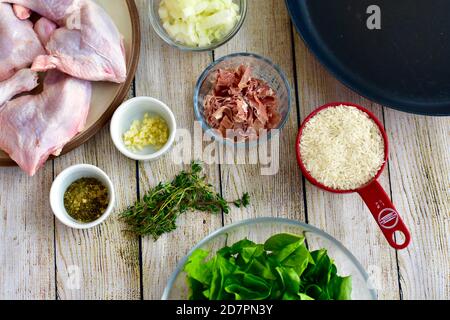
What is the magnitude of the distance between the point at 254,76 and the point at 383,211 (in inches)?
20.1

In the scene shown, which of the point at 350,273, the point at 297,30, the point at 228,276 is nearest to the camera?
the point at 228,276

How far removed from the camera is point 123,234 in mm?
1497

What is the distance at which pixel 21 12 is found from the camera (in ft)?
4.73

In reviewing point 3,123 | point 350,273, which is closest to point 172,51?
point 3,123

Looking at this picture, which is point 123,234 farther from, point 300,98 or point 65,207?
point 300,98

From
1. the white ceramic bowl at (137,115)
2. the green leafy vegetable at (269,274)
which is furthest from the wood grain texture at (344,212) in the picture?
the white ceramic bowl at (137,115)

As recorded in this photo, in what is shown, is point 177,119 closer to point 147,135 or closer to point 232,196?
point 147,135

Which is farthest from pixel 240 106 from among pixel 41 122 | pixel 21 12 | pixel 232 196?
pixel 21 12

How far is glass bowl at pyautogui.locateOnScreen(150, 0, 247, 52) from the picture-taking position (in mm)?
1484

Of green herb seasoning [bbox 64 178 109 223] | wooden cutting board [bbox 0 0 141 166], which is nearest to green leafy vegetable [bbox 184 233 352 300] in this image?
green herb seasoning [bbox 64 178 109 223]

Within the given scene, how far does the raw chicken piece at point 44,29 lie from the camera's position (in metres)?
1.45

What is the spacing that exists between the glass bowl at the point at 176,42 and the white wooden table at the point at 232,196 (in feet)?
0.16

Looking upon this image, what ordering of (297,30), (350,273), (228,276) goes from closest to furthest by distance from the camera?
1. (228,276)
2. (350,273)
3. (297,30)
